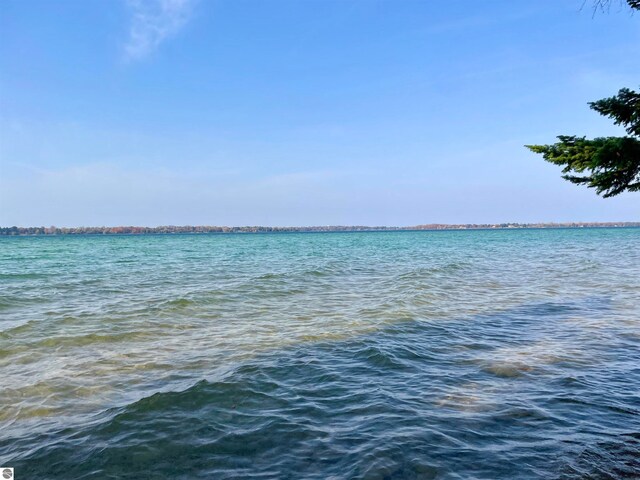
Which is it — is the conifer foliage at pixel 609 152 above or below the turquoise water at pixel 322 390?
above

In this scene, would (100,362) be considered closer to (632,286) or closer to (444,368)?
(444,368)

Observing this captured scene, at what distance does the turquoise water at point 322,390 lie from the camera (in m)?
5.80

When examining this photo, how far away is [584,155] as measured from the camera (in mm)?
6516

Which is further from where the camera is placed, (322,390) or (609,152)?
(322,390)

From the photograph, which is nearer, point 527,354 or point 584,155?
point 584,155

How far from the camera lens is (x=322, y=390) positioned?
329 inches

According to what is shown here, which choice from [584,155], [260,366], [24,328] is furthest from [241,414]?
[24,328]

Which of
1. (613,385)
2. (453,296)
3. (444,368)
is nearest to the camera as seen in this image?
(613,385)

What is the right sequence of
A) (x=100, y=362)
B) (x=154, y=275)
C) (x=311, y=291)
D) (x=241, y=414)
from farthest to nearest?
(x=154, y=275), (x=311, y=291), (x=100, y=362), (x=241, y=414)

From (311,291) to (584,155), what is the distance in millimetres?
16564

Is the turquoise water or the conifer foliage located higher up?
the conifer foliage

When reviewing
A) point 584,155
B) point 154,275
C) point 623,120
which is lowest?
point 154,275

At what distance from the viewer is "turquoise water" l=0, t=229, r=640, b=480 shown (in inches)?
229

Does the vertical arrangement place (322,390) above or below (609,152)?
below
